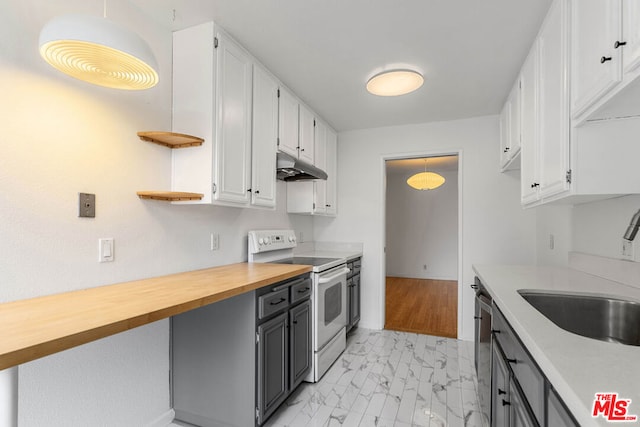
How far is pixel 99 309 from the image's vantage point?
45.1 inches

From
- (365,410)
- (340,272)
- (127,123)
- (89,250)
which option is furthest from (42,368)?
(340,272)

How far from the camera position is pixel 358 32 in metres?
1.93

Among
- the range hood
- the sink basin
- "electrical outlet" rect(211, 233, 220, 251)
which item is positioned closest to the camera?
the sink basin

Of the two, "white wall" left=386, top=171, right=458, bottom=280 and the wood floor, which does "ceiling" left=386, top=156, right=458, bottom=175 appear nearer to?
"white wall" left=386, top=171, right=458, bottom=280

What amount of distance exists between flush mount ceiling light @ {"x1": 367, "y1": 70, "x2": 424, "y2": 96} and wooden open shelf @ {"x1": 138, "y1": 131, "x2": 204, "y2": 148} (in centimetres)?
140

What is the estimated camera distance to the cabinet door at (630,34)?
91 cm

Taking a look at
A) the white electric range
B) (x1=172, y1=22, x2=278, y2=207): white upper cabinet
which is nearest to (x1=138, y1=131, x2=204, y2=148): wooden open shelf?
(x1=172, y1=22, x2=278, y2=207): white upper cabinet

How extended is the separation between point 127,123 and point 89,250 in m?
0.71

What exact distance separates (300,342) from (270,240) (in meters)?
0.95

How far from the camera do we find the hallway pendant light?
1025 mm

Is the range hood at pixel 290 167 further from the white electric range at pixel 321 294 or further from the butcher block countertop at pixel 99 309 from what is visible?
the butcher block countertop at pixel 99 309

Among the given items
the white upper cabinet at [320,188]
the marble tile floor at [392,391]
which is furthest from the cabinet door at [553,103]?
the white upper cabinet at [320,188]

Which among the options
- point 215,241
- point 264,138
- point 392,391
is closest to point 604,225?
point 392,391

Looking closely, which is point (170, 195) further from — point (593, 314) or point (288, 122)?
point (593, 314)
